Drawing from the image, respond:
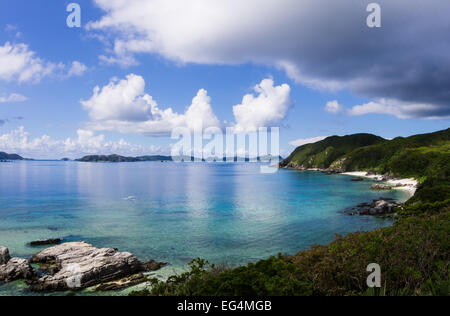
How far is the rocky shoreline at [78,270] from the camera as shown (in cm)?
2267

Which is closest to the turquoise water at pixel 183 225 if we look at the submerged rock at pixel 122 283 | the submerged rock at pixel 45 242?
the submerged rock at pixel 45 242

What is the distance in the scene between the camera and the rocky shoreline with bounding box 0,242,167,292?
22.7 m

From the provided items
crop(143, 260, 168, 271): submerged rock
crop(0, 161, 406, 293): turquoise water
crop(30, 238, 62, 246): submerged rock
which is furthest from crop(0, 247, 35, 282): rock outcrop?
crop(30, 238, 62, 246): submerged rock

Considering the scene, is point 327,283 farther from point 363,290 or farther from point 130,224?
point 130,224

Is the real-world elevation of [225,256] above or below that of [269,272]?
below

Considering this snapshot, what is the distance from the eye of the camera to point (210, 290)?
11.8 metres

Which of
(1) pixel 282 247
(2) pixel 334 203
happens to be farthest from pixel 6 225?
(2) pixel 334 203

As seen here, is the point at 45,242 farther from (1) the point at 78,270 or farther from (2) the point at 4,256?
(1) the point at 78,270

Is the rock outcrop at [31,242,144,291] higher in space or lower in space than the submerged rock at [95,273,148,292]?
higher

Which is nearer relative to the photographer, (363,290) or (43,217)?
(363,290)

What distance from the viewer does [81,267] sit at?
2433cm

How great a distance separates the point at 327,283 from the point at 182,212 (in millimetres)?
48645

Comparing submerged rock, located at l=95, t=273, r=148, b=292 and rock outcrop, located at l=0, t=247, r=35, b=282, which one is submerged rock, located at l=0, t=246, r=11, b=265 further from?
submerged rock, located at l=95, t=273, r=148, b=292
